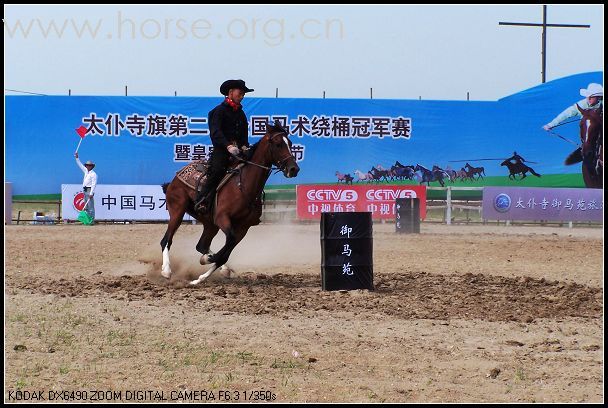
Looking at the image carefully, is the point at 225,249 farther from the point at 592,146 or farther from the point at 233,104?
the point at 592,146

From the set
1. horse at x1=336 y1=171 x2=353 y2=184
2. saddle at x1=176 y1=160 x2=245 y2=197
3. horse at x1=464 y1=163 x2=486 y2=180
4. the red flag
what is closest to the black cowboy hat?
saddle at x1=176 y1=160 x2=245 y2=197

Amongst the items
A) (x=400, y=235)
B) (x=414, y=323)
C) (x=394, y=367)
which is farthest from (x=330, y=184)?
(x=394, y=367)

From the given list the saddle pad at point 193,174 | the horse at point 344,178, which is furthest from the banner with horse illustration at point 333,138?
the saddle pad at point 193,174

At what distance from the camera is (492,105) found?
111 feet

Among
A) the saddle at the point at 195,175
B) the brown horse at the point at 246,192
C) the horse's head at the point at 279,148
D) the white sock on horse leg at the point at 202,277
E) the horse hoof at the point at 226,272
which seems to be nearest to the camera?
the horse's head at the point at 279,148

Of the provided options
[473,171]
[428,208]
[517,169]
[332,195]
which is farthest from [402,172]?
[332,195]

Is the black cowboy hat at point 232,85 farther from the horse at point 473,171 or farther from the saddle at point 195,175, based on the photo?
the horse at point 473,171

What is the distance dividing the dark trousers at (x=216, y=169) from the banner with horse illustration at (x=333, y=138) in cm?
1841

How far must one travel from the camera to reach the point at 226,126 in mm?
12320

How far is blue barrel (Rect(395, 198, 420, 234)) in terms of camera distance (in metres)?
24.0

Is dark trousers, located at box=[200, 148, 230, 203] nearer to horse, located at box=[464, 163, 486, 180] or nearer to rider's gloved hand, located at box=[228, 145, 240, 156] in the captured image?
rider's gloved hand, located at box=[228, 145, 240, 156]

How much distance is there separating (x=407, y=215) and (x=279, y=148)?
41.5 feet

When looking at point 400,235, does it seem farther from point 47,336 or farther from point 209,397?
point 209,397

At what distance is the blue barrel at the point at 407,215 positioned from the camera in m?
24.0
